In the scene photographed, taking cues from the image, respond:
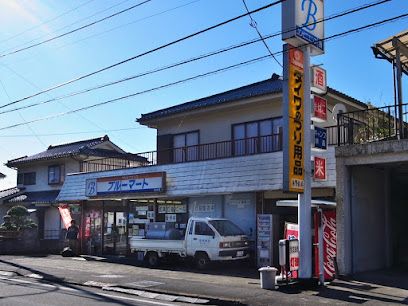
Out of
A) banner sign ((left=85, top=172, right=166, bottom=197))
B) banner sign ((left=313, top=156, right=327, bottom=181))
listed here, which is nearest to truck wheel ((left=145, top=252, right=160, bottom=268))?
banner sign ((left=85, top=172, right=166, bottom=197))

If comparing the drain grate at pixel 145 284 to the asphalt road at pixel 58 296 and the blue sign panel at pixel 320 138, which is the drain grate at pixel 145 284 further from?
the blue sign panel at pixel 320 138

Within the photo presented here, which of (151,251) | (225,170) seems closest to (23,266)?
(151,251)

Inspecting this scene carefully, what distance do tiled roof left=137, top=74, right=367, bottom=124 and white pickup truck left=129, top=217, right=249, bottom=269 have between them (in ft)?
18.5

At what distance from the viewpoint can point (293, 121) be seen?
540 inches

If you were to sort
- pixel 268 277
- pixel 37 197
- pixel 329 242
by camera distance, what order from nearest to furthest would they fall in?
pixel 268 277 < pixel 329 242 < pixel 37 197

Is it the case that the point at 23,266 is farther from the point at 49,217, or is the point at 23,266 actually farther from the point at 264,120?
the point at 49,217

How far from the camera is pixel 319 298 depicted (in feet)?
38.3

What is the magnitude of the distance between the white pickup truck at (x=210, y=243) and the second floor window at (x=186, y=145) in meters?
5.43

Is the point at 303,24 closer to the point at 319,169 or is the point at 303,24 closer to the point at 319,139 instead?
the point at 319,139

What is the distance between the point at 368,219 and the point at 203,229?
18.7 feet

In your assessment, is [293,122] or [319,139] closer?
[293,122]

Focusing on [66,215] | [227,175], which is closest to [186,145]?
[227,175]

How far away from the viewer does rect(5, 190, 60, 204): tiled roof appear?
3369cm

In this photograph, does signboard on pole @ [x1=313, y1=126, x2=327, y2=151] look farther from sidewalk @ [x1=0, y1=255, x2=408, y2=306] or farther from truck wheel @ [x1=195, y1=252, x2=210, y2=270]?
truck wheel @ [x1=195, y1=252, x2=210, y2=270]
